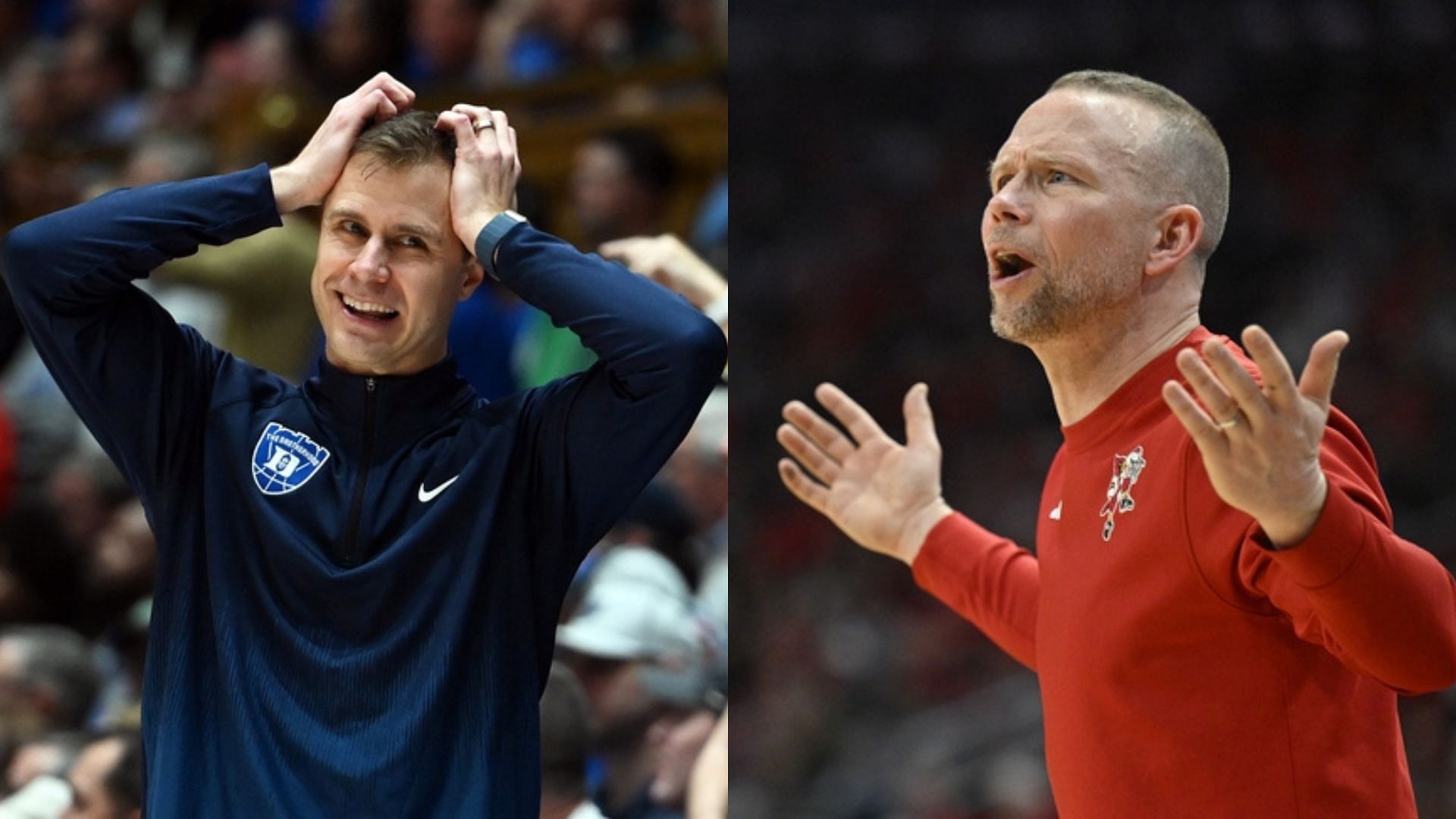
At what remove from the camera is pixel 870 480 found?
2.97 meters

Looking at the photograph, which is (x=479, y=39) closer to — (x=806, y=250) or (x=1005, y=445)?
(x=806, y=250)

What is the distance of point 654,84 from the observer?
520cm

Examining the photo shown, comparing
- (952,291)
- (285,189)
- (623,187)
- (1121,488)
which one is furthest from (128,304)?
(952,291)

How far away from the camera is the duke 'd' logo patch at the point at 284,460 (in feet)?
7.35

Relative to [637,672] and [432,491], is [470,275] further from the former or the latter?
[637,672]

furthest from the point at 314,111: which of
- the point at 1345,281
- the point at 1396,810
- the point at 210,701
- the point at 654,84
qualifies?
the point at 1396,810

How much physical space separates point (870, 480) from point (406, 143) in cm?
105

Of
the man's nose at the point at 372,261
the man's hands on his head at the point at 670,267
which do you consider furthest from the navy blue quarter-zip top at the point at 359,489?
the man's hands on his head at the point at 670,267

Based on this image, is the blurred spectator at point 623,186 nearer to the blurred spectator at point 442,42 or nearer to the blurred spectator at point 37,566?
the blurred spectator at point 442,42

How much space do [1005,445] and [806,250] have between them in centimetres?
87

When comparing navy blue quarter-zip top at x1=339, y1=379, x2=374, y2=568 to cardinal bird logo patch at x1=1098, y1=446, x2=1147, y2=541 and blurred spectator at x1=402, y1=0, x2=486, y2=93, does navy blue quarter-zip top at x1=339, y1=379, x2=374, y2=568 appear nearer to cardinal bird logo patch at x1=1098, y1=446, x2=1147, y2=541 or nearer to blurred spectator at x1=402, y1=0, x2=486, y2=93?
cardinal bird logo patch at x1=1098, y1=446, x2=1147, y2=541

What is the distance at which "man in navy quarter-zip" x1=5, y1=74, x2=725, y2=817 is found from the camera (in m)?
2.15

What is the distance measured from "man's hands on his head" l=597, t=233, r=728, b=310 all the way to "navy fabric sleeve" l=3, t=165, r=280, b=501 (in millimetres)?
617

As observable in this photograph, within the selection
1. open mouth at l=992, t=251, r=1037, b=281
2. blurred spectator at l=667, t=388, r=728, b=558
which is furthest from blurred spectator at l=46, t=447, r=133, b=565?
open mouth at l=992, t=251, r=1037, b=281
